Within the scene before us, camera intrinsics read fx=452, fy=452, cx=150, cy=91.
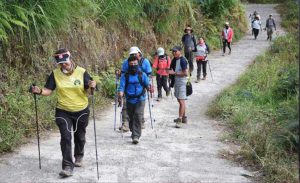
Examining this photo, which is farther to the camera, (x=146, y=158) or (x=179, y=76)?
(x=179, y=76)

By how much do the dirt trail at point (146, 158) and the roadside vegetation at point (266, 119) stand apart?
1.26ft

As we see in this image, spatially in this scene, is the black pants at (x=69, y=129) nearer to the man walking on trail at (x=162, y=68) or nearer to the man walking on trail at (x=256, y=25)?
the man walking on trail at (x=162, y=68)

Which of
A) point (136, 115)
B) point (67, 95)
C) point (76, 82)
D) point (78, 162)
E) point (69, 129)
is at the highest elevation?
point (76, 82)

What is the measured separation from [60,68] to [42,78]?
13.6 ft

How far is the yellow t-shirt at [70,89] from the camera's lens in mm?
6672

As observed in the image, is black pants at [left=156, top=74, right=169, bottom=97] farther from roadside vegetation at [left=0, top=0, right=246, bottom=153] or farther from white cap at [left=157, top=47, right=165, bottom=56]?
roadside vegetation at [left=0, top=0, right=246, bottom=153]

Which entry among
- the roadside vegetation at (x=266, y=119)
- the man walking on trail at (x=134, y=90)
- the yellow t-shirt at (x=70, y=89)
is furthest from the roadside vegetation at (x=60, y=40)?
the roadside vegetation at (x=266, y=119)

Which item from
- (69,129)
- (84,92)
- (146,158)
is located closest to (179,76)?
(146,158)

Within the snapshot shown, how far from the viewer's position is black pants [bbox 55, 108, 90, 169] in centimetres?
666

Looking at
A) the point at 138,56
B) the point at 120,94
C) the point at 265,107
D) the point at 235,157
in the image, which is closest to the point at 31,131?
the point at 120,94

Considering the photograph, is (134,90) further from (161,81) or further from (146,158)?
(161,81)

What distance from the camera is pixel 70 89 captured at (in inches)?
263

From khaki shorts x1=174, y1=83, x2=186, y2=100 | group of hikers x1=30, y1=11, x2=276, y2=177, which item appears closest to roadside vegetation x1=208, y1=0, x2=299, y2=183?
khaki shorts x1=174, y1=83, x2=186, y2=100

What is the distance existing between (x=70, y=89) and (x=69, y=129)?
59 centimetres
